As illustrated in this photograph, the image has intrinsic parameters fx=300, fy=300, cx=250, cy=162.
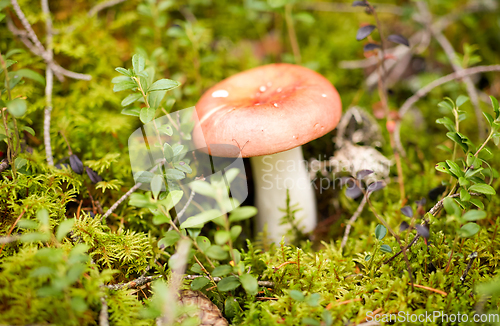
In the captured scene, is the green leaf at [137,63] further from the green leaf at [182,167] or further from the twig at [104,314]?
the twig at [104,314]

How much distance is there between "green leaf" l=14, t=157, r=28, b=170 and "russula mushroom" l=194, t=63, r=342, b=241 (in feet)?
3.19

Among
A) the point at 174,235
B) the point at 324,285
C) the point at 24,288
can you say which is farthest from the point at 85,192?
the point at 324,285

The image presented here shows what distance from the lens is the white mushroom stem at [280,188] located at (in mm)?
2215

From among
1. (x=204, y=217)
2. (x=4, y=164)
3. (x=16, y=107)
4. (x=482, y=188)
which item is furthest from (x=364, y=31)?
(x=4, y=164)

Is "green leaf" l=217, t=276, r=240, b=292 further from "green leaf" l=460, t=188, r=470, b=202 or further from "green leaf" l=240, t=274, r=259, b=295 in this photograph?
"green leaf" l=460, t=188, r=470, b=202

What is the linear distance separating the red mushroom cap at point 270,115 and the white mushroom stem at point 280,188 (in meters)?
0.46

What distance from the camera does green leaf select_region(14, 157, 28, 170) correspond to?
5.53 ft

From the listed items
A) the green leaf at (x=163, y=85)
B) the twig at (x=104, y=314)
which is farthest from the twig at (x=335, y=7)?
the twig at (x=104, y=314)

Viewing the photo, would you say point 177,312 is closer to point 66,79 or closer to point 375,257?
point 375,257

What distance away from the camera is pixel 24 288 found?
1221 millimetres

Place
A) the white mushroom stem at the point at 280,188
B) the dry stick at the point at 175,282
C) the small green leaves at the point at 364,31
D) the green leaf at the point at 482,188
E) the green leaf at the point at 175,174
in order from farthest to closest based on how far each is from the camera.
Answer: the white mushroom stem at the point at 280,188, the small green leaves at the point at 364,31, the green leaf at the point at 175,174, the green leaf at the point at 482,188, the dry stick at the point at 175,282

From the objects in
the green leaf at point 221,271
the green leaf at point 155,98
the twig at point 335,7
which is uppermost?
the twig at point 335,7

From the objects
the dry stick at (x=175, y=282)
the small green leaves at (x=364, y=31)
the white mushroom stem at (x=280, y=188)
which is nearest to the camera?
the dry stick at (x=175, y=282)

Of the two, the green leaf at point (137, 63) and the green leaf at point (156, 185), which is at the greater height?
the green leaf at point (137, 63)
